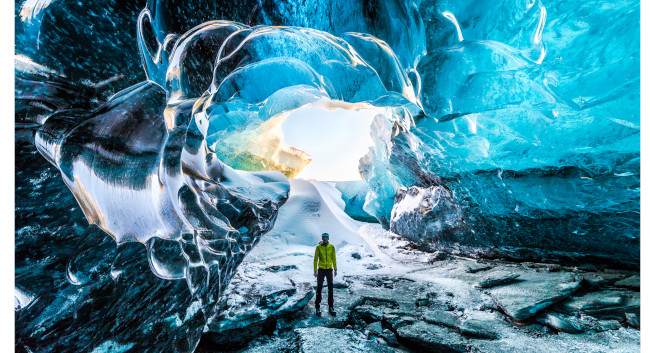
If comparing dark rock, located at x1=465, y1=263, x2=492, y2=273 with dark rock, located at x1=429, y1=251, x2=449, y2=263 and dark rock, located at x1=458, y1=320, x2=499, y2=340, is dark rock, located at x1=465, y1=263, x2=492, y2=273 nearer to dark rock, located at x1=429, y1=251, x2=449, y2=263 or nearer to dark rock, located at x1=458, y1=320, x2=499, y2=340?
dark rock, located at x1=429, y1=251, x2=449, y2=263

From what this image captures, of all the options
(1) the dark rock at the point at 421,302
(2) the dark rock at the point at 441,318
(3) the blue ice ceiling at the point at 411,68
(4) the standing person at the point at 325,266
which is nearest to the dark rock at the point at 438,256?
(1) the dark rock at the point at 421,302

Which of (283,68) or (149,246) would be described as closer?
(149,246)

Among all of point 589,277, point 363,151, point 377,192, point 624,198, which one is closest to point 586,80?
point 624,198

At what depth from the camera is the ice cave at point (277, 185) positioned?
4.93ft

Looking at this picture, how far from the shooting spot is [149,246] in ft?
6.13

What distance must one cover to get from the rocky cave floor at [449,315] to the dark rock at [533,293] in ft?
0.04

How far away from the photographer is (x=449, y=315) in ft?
11.4

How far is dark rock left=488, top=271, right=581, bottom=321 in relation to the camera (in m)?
3.36

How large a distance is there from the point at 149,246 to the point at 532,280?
530cm

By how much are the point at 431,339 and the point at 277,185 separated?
3690 mm

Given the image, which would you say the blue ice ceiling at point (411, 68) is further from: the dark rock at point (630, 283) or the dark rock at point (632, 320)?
the dark rock at point (632, 320)

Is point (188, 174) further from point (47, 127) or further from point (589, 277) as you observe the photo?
point (589, 277)

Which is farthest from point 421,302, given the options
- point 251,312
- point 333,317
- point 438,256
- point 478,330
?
point 438,256

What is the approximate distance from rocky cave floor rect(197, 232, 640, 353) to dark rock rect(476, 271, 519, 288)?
0.02 m
